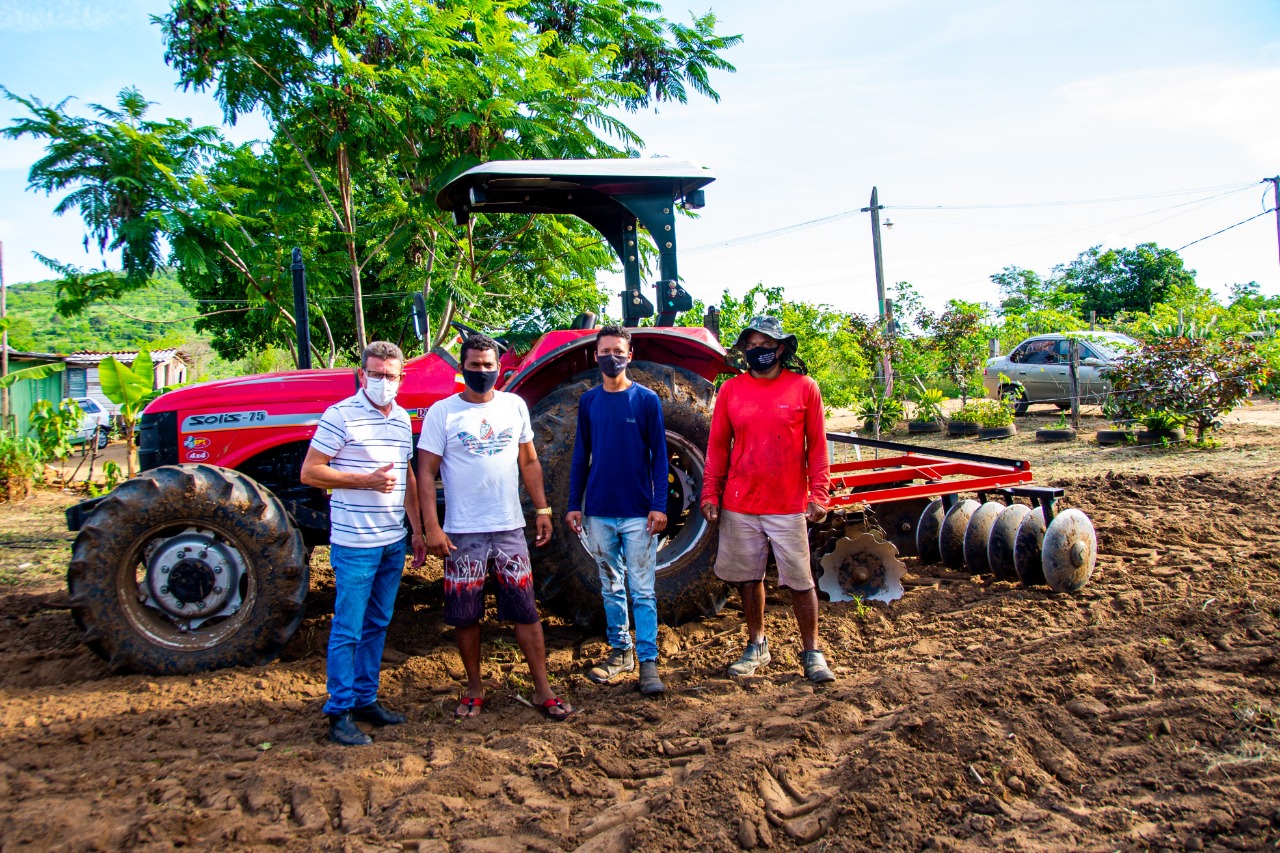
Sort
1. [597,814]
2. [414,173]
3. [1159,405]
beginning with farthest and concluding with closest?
[1159,405]
[414,173]
[597,814]

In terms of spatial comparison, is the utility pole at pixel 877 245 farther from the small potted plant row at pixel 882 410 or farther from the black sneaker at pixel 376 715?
the black sneaker at pixel 376 715

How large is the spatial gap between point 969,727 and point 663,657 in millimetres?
1598

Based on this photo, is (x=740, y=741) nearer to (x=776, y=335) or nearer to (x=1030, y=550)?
(x=776, y=335)

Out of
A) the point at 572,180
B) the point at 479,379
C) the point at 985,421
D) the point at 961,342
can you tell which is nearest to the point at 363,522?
the point at 479,379

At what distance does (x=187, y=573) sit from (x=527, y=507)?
164 cm

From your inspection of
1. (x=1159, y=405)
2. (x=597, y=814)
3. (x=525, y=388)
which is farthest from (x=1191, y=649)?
(x=1159, y=405)

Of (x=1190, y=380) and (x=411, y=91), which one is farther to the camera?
(x=1190, y=380)

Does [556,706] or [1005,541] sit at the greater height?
[1005,541]

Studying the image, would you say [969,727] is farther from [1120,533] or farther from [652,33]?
[652,33]

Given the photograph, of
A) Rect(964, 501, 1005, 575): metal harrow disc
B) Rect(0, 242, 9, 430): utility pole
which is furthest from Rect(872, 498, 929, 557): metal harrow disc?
Rect(0, 242, 9, 430): utility pole

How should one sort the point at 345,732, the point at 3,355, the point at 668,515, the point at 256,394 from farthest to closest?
the point at 3,355 → the point at 256,394 → the point at 668,515 → the point at 345,732

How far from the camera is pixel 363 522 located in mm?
3402

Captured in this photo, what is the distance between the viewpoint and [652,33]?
15078 millimetres

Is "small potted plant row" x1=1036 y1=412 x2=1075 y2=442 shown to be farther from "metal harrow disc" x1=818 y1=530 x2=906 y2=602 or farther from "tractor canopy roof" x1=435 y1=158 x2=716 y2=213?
"tractor canopy roof" x1=435 y1=158 x2=716 y2=213
